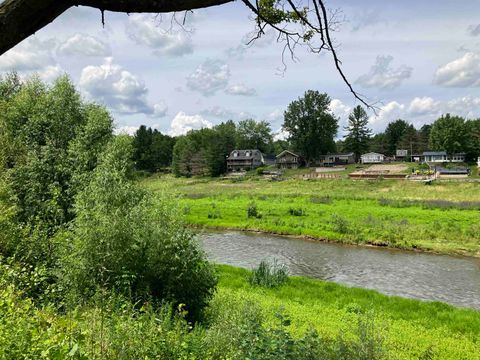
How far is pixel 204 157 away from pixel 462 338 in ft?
314

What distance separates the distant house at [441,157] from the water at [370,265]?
76.6 m

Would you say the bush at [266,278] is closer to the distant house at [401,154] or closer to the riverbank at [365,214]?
the riverbank at [365,214]

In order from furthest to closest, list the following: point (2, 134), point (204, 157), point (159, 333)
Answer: point (204, 157), point (2, 134), point (159, 333)

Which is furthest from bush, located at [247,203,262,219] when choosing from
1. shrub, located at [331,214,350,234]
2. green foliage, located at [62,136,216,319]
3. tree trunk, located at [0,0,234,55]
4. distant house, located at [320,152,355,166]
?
distant house, located at [320,152,355,166]

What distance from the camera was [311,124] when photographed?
10344cm

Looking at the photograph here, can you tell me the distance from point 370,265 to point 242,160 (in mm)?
87840

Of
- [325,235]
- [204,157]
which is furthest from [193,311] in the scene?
[204,157]

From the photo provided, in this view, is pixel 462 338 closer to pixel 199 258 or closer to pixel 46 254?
pixel 199 258

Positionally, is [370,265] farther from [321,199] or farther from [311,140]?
[311,140]

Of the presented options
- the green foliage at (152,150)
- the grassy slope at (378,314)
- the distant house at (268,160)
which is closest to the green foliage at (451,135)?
the distant house at (268,160)

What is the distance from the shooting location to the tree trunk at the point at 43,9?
98.8 inches

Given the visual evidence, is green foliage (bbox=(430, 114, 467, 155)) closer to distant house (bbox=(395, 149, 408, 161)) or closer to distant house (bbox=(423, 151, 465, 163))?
distant house (bbox=(423, 151, 465, 163))

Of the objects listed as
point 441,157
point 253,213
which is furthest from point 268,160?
point 253,213

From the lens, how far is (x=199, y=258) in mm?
12711
